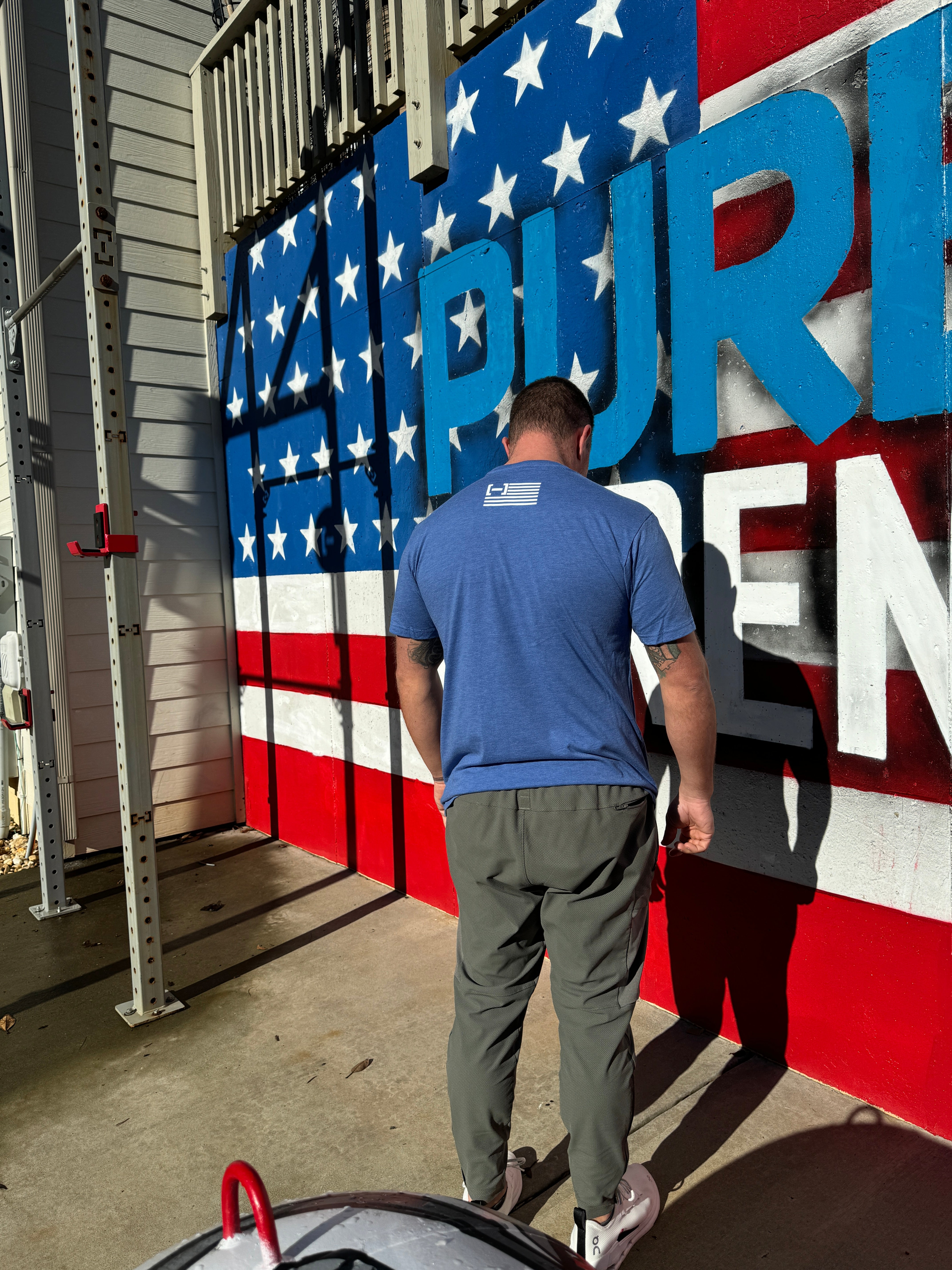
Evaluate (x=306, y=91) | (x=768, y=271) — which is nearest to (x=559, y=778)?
(x=768, y=271)

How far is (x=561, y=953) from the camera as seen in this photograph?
6.03 feet

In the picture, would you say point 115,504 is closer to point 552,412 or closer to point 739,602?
point 552,412

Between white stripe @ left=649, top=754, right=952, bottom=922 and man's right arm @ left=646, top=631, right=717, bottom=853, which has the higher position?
man's right arm @ left=646, top=631, right=717, bottom=853

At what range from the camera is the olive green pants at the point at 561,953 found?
5.89ft

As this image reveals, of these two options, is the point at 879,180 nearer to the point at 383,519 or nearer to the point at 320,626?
the point at 383,519

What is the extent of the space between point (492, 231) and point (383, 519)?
143cm

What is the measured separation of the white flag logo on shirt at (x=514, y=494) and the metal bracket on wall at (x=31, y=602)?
3197 mm

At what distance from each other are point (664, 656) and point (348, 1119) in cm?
178

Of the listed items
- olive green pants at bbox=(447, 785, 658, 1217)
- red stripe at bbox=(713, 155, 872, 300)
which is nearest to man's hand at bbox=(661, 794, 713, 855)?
olive green pants at bbox=(447, 785, 658, 1217)

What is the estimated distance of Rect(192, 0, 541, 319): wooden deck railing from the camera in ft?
11.9

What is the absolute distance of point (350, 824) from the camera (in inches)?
188

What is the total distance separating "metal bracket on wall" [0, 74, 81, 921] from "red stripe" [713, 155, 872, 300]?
323cm

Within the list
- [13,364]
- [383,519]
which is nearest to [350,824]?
[383,519]

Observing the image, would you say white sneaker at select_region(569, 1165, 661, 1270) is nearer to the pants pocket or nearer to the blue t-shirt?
the pants pocket
